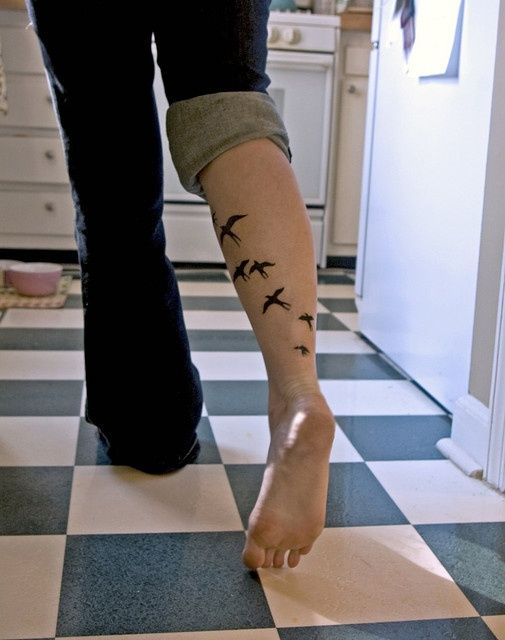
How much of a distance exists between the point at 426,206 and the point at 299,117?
142cm

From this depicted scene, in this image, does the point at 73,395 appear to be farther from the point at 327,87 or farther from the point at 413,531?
the point at 327,87

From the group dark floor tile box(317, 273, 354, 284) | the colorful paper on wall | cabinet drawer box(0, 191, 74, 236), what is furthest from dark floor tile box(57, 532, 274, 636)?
cabinet drawer box(0, 191, 74, 236)

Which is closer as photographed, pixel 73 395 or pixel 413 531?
pixel 413 531

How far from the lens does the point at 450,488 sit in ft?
3.72

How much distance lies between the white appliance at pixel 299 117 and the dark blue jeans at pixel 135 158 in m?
1.82

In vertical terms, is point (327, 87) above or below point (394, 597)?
above

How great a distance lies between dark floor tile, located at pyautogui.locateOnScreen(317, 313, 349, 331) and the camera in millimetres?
2119

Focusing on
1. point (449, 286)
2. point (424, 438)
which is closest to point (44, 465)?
point (424, 438)

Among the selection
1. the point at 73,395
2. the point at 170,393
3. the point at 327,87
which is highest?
the point at 327,87

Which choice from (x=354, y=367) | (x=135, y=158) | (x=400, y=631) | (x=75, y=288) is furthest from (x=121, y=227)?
(x=75, y=288)

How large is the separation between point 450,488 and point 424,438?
20cm

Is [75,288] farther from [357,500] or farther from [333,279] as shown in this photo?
[357,500]

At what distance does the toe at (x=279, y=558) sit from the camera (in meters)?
0.79

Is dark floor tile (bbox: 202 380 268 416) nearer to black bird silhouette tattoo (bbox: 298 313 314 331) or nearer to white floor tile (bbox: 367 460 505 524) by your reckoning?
white floor tile (bbox: 367 460 505 524)
